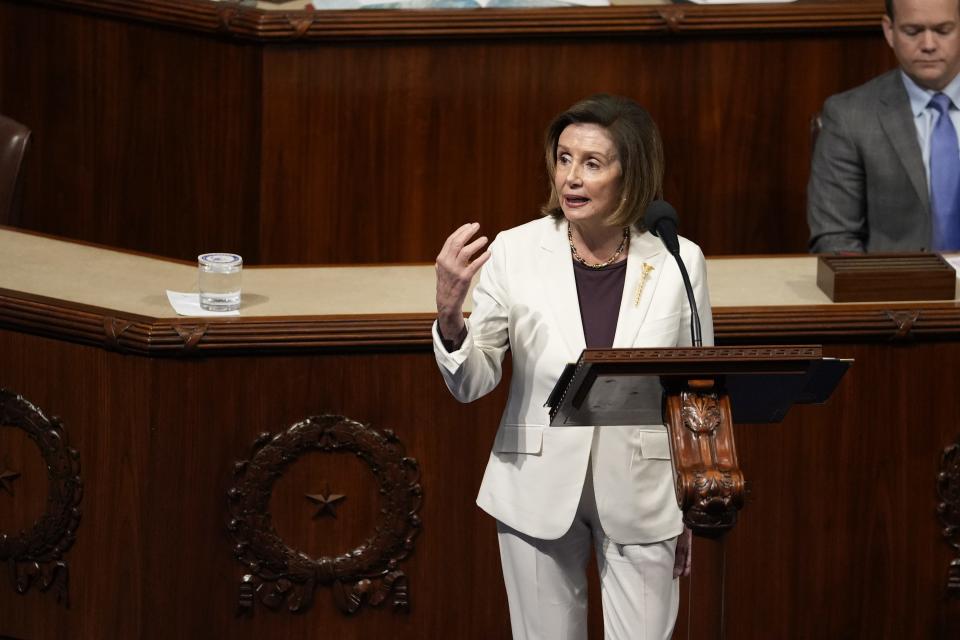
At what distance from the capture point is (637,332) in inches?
114

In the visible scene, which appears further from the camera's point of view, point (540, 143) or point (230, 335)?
point (540, 143)

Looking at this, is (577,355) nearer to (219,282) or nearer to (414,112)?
(219,282)

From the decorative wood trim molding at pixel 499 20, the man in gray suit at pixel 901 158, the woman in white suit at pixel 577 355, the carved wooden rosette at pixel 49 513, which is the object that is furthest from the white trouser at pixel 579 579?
the decorative wood trim molding at pixel 499 20

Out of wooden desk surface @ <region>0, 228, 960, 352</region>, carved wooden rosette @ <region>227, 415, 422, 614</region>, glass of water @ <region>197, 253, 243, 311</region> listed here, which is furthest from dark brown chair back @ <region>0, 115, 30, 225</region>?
carved wooden rosette @ <region>227, 415, 422, 614</region>

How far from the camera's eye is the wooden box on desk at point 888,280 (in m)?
Result: 3.79

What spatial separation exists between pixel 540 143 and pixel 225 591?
183 cm

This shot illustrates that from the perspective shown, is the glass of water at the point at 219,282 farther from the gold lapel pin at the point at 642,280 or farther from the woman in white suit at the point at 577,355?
the gold lapel pin at the point at 642,280

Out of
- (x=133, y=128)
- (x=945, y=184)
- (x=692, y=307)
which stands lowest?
(x=692, y=307)

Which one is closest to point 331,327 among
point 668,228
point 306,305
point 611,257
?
point 306,305

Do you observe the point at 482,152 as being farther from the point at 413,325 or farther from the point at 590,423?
the point at 590,423

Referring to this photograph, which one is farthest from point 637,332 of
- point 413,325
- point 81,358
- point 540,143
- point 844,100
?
point 540,143

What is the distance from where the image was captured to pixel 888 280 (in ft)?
12.4

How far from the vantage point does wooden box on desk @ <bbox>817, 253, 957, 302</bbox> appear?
3787mm

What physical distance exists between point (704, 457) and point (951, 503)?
4.24 ft
